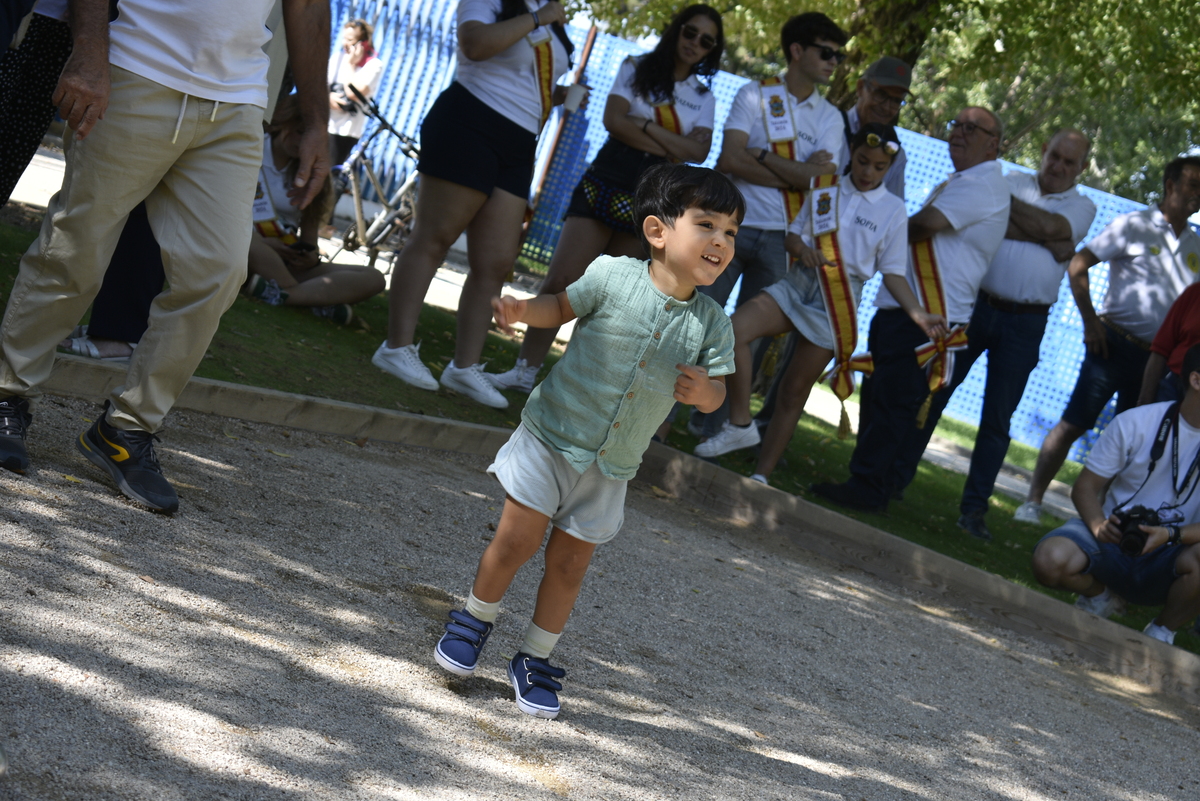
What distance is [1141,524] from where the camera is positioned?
596 cm

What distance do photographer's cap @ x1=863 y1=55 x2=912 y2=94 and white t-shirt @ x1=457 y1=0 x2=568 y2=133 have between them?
2.25 meters

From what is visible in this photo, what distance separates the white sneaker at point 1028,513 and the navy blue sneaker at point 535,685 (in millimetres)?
6604

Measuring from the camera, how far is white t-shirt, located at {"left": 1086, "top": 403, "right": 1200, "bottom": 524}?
6.10 meters

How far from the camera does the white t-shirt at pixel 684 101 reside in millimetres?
7059

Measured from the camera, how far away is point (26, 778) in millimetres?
2170

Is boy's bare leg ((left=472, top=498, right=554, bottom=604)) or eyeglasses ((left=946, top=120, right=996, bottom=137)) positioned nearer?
boy's bare leg ((left=472, top=498, right=554, bottom=604))

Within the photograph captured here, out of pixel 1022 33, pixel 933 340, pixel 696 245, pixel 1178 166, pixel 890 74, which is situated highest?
pixel 1022 33

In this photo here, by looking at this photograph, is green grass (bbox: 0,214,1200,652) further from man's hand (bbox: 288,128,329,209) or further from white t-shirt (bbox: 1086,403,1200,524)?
man's hand (bbox: 288,128,329,209)

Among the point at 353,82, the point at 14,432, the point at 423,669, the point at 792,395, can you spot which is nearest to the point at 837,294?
the point at 792,395

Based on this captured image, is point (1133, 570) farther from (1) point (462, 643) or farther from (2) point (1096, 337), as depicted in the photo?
(1) point (462, 643)

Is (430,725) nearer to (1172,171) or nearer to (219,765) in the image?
(219,765)

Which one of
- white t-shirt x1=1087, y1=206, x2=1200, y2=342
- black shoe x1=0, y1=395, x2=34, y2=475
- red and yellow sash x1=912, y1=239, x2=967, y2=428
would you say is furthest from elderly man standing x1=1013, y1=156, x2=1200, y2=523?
black shoe x1=0, y1=395, x2=34, y2=475

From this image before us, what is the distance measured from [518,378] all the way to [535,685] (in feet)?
14.3

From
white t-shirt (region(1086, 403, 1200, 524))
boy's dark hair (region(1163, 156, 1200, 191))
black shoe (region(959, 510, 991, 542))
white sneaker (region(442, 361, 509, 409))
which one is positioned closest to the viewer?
white t-shirt (region(1086, 403, 1200, 524))
